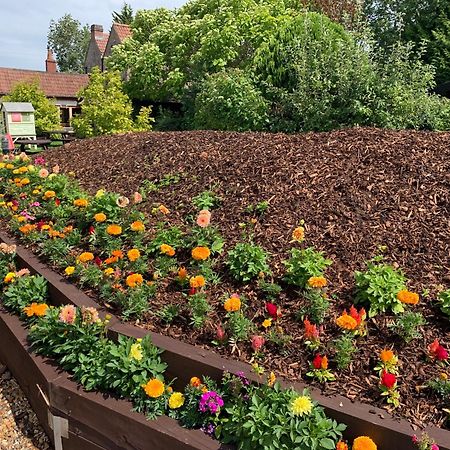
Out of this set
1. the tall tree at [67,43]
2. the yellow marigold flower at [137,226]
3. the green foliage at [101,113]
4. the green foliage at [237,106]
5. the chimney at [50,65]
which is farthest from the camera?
the tall tree at [67,43]

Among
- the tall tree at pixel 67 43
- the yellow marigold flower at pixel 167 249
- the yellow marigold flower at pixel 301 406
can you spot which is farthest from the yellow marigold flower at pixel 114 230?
the tall tree at pixel 67 43

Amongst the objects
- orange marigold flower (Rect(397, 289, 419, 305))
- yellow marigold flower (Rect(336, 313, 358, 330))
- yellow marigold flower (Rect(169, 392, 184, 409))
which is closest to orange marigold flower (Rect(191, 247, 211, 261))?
yellow marigold flower (Rect(169, 392, 184, 409))

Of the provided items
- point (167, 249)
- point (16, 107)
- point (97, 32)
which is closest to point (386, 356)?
point (167, 249)

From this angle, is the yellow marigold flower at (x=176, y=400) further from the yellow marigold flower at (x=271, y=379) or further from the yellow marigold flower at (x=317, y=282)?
the yellow marigold flower at (x=317, y=282)

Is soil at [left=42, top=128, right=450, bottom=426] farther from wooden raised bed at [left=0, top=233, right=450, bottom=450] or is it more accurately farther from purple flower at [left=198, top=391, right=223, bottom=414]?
purple flower at [left=198, top=391, right=223, bottom=414]

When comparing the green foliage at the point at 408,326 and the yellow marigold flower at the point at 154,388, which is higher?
the green foliage at the point at 408,326

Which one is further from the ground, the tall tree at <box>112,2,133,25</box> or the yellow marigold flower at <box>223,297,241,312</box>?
the tall tree at <box>112,2,133,25</box>

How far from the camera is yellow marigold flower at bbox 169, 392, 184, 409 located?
1983 mm

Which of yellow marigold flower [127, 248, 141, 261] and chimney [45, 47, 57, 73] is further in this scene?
chimney [45, 47, 57, 73]

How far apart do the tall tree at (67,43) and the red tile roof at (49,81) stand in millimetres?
35415

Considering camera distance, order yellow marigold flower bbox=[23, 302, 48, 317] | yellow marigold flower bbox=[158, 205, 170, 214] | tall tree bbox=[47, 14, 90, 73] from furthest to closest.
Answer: tall tree bbox=[47, 14, 90, 73], yellow marigold flower bbox=[158, 205, 170, 214], yellow marigold flower bbox=[23, 302, 48, 317]

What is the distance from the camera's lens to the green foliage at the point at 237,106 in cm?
616

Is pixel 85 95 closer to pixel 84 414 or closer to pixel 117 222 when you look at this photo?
pixel 117 222

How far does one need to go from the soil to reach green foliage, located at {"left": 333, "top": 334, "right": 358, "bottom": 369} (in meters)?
0.04
